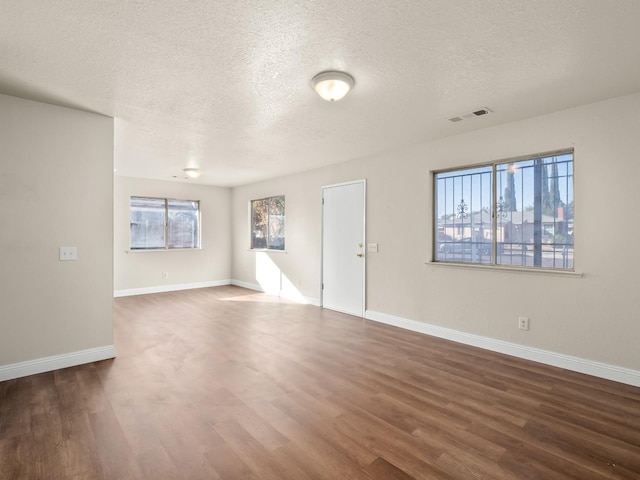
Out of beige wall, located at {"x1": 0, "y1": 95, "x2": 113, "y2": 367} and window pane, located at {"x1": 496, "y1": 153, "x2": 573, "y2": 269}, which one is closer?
beige wall, located at {"x1": 0, "y1": 95, "x2": 113, "y2": 367}

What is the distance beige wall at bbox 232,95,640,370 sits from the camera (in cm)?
286

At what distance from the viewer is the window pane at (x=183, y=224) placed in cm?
741

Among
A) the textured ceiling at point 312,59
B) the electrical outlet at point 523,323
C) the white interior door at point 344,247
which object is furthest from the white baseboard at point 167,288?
the electrical outlet at point 523,323

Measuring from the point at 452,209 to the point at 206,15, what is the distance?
133 inches

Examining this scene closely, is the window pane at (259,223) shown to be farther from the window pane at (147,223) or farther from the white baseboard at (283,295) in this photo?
the window pane at (147,223)

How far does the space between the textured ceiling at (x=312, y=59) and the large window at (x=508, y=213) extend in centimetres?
58

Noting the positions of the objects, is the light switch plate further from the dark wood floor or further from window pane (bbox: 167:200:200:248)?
window pane (bbox: 167:200:200:248)

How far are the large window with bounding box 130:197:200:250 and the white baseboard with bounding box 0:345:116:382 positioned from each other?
4.07 metres

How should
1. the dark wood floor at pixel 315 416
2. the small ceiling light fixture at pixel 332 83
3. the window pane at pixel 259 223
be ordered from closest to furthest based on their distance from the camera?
the dark wood floor at pixel 315 416, the small ceiling light fixture at pixel 332 83, the window pane at pixel 259 223

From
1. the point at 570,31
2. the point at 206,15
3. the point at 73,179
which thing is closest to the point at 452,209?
the point at 570,31

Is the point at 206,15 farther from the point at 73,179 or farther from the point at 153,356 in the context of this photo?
the point at 153,356

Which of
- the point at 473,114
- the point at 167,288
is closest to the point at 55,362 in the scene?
the point at 167,288

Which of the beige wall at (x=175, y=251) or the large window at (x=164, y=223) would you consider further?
the large window at (x=164, y=223)

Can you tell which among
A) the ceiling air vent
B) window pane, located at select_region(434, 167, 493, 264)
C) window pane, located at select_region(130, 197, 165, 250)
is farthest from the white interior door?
window pane, located at select_region(130, 197, 165, 250)
